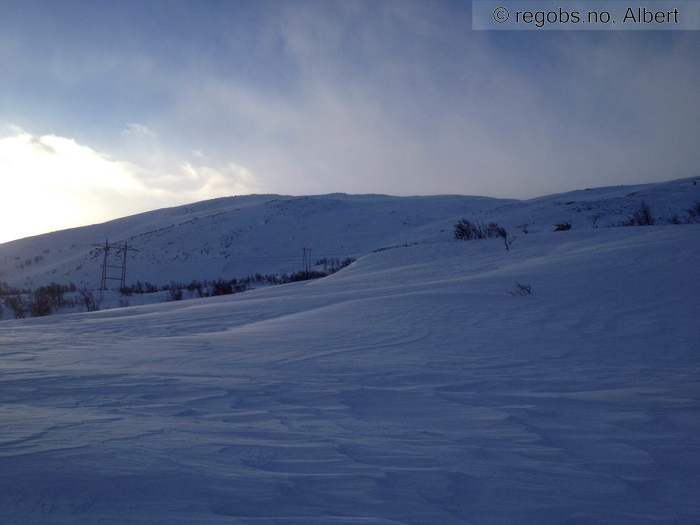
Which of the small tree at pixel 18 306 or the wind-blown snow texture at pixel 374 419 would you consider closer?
the wind-blown snow texture at pixel 374 419

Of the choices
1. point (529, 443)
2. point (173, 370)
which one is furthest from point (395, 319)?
point (529, 443)

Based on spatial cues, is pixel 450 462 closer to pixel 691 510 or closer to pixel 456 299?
pixel 691 510

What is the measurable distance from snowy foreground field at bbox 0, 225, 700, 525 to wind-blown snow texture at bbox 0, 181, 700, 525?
0.04 feet

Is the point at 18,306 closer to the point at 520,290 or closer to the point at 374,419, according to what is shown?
the point at 520,290

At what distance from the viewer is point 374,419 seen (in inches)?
102

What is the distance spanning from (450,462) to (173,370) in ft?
8.45

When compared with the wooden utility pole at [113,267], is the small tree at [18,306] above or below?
below

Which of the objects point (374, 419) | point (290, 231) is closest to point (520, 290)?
point (374, 419)

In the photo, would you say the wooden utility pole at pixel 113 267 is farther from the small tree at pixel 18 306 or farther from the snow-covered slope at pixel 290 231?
the small tree at pixel 18 306

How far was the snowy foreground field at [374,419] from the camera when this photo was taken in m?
1.58

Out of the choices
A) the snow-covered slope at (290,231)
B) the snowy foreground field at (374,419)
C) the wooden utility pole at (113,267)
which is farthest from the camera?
the snow-covered slope at (290,231)

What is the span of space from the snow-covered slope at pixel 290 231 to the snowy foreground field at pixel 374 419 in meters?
21.0

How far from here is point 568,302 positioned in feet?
20.3

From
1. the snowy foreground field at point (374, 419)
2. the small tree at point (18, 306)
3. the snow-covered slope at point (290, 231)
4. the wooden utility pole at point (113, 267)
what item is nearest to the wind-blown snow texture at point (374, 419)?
the snowy foreground field at point (374, 419)
